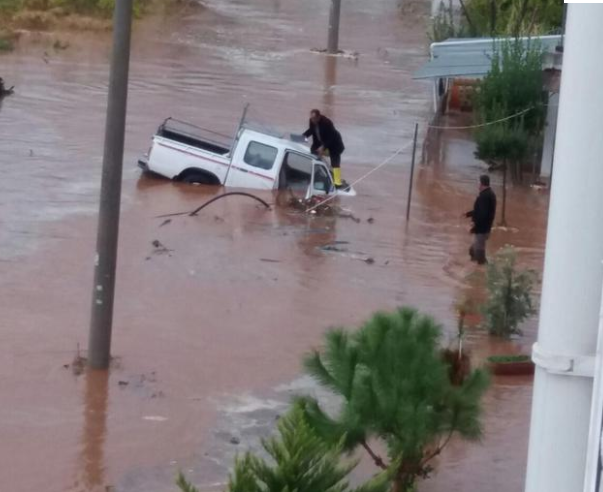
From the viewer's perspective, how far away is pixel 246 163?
856 inches

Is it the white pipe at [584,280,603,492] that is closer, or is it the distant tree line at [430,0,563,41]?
the white pipe at [584,280,603,492]

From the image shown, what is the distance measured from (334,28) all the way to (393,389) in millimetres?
33006

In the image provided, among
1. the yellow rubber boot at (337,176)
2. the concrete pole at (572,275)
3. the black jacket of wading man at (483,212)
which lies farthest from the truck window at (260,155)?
the concrete pole at (572,275)

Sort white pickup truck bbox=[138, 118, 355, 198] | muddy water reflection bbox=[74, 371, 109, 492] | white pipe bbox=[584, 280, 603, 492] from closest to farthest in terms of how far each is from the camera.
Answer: white pipe bbox=[584, 280, 603, 492], muddy water reflection bbox=[74, 371, 109, 492], white pickup truck bbox=[138, 118, 355, 198]

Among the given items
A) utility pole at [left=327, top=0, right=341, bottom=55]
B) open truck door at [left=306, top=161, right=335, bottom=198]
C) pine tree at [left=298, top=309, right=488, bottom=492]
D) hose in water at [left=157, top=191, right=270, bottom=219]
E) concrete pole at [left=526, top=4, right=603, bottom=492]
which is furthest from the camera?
utility pole at [left=327, top=0, right=341, bottom=55]

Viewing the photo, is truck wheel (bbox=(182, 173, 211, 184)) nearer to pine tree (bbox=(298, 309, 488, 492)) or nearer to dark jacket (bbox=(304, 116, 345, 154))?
dark jacket (bbox=(304, 116, 345, 154))

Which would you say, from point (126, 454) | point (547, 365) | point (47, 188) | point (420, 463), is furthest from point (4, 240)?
point (547, 365)

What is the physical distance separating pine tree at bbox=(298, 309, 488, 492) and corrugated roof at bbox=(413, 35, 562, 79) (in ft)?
55.8

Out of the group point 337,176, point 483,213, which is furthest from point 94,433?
point 337,176

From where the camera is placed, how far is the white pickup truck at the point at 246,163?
21.4m

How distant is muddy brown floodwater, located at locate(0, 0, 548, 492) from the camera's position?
10.6m

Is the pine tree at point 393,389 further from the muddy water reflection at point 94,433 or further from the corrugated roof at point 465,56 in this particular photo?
the corrugated roof at point 465,56

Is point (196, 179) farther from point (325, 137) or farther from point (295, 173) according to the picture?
point (325, 137)

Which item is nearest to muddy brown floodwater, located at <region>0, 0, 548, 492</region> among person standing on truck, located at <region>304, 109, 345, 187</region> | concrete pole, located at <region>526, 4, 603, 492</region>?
person standing on truck, located at <region>304, 109, 345, 187</region>
